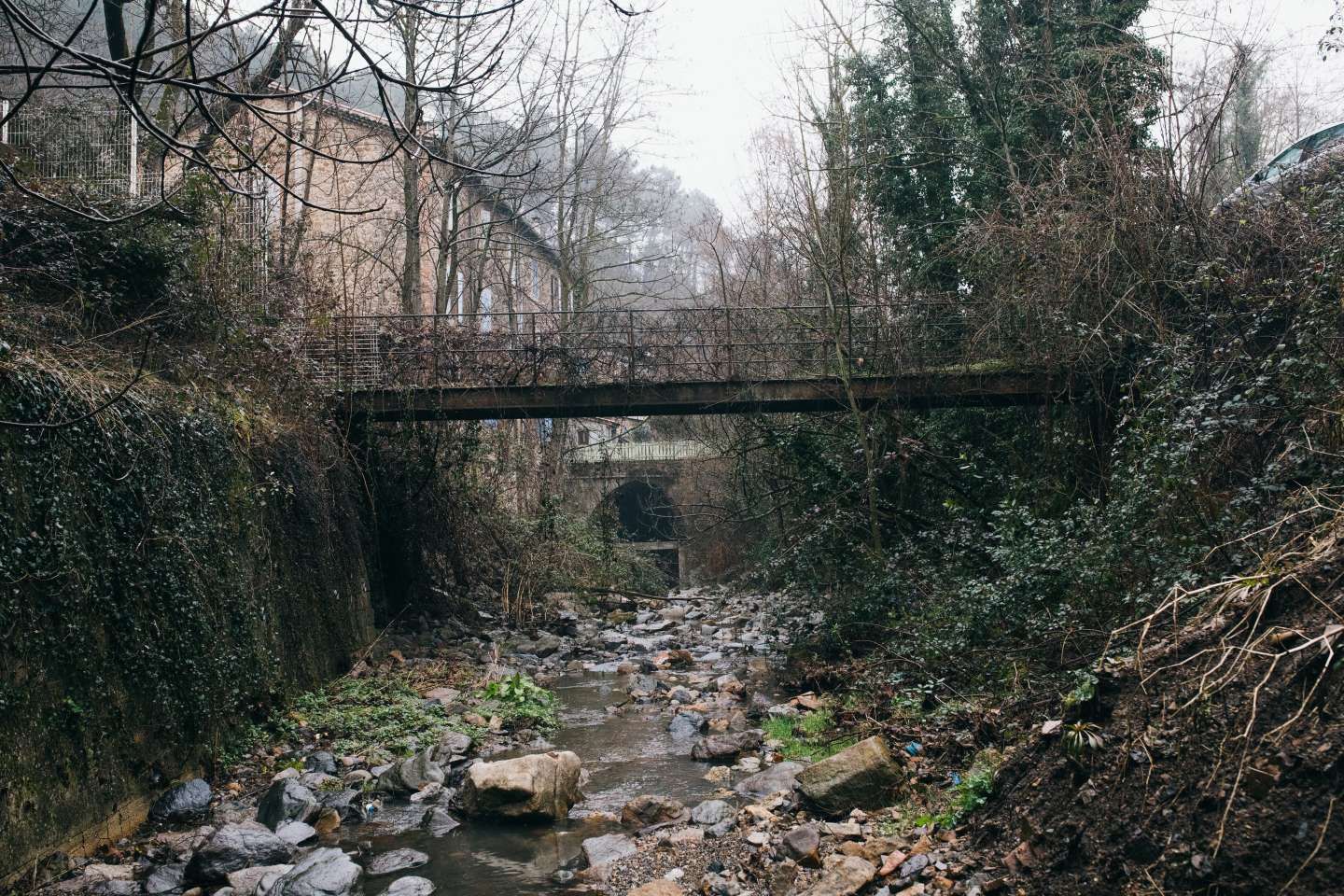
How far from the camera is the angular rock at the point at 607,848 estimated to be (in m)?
6.00

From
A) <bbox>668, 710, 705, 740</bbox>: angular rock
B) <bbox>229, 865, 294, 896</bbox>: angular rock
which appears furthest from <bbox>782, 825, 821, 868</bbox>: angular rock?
<bbox>668, 710, 705, 740</bbox>: angular rock

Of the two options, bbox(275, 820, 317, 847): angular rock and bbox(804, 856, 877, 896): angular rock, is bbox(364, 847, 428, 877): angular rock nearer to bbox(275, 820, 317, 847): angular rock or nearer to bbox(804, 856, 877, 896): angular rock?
bbox(275, 820, 317, 847): angular rock

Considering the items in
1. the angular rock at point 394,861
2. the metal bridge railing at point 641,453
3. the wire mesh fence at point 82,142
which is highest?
the wire mesh fence at point 82,142

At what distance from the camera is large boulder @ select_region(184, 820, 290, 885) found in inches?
228

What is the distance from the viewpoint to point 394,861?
6195 millimetres

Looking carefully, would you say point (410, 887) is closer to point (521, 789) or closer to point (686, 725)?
point (521, 789)

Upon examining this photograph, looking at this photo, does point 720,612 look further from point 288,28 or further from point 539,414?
point 288,28

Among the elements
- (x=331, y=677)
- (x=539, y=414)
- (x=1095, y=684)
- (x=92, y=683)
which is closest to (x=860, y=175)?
(x=539, y=414)

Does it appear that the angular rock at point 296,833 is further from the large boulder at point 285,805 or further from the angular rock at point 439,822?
the angular rock at point 439,822

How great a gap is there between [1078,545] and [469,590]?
10.4 m

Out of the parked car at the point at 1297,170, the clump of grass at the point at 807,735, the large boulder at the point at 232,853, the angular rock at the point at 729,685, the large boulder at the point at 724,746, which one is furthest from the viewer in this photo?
the angular rock at the point at 729,685

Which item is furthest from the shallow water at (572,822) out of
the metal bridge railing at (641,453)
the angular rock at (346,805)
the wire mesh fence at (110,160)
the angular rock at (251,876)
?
the metal bridge railing at (641,453)

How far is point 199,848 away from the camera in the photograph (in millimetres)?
5926

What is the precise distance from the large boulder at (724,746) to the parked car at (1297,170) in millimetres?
6957
